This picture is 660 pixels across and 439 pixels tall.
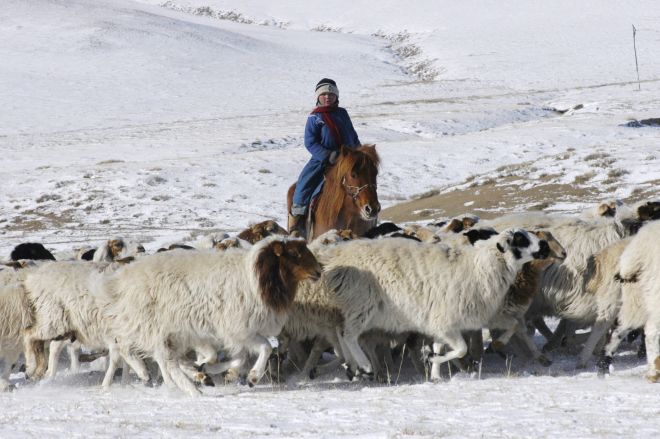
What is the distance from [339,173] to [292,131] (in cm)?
3067

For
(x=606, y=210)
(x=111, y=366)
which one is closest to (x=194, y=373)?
(x=111, y=366)

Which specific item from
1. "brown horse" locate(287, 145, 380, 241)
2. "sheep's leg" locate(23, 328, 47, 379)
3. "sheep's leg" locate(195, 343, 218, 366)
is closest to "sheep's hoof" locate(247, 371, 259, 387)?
"sheep's leg" locate(195, 343, 218, 366)

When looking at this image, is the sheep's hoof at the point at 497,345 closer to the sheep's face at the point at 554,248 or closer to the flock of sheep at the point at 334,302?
the flock of sheep at the point at 334,302

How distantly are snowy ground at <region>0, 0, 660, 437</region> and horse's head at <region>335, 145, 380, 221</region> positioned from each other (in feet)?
8.47

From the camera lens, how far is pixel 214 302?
28.5ft

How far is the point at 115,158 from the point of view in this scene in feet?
120

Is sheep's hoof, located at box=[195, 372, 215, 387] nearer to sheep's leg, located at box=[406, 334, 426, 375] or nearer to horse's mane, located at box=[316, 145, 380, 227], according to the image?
sheep's leg, located at box=[406, 334, 426, 375]

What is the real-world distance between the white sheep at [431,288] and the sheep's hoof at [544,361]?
789mm

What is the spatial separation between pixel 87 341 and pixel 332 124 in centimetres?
446

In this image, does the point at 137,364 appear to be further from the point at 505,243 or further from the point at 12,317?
the point at 505,243

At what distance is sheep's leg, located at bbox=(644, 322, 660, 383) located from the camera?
26.3 feet

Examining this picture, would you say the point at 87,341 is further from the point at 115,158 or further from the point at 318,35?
the point at 318,35

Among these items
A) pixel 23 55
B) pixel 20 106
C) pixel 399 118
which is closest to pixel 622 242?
pixel 399 118

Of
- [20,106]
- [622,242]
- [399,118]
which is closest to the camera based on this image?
[622,242]
